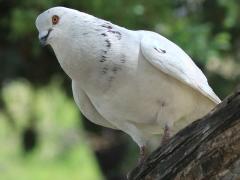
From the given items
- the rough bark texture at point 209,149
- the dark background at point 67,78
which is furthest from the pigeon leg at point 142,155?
the dark background at point 67,78

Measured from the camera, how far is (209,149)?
441cm

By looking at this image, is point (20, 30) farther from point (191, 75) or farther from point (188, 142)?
point (188, 142)

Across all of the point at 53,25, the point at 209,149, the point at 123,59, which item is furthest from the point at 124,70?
the point at 209,149

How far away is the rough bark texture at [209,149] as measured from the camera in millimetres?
4324

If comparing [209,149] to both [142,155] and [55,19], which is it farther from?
[55,19]

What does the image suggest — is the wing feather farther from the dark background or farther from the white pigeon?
the dark background

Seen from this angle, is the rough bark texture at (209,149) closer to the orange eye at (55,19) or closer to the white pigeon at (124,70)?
the white pigeon at (124,70)

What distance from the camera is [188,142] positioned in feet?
15.0

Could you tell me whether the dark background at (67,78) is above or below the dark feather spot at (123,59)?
below

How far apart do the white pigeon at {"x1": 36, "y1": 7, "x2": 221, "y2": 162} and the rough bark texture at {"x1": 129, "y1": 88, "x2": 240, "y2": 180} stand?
1.95 feet

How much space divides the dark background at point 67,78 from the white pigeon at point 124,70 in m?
2.52

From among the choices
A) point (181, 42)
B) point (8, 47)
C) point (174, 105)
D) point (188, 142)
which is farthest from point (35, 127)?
point (188, 142)

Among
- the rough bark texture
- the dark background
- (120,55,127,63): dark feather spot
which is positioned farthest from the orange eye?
the dark background

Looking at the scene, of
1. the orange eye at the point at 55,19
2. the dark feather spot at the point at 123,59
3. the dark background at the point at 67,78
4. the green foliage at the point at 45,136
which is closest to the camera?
the dark feather spot at the point at 123,59
